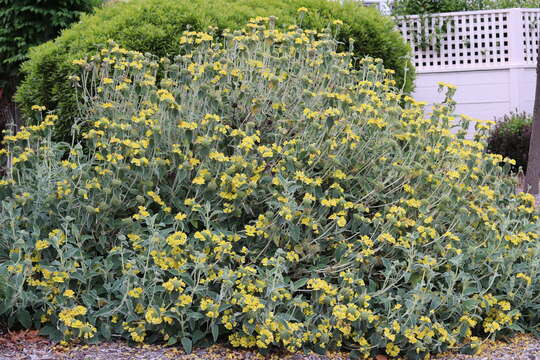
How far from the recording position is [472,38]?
1136cm

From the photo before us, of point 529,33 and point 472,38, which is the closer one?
point 472,38

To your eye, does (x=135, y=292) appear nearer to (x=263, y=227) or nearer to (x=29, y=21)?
(x=263, y=227)

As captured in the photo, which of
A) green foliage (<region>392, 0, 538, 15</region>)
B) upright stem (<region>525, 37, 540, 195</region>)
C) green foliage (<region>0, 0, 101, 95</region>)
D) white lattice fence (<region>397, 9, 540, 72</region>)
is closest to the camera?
upright stem (<region>525, 37, 540, 195</region>)

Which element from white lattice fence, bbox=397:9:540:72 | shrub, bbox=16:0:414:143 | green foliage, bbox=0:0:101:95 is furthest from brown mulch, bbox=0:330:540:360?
white lattice fence, bbox=397:9:540:72

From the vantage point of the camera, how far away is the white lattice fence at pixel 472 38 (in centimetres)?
1120

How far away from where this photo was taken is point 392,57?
605cm

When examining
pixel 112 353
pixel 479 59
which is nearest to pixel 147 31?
pixel 112 353

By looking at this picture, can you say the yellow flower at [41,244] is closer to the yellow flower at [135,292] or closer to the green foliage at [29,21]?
the yellow flower at [135,292]

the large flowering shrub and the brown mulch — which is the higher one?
the large flowering shrub

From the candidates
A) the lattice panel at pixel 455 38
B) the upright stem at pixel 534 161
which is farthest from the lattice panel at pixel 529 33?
the upright stem at pixel 534 161

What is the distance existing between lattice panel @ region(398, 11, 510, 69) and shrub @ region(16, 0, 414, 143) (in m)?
5.70

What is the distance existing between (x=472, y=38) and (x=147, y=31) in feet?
24.8

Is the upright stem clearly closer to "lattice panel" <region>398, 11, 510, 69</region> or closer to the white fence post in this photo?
the white fence post

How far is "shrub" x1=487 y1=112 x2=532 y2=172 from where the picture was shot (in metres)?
8.90
